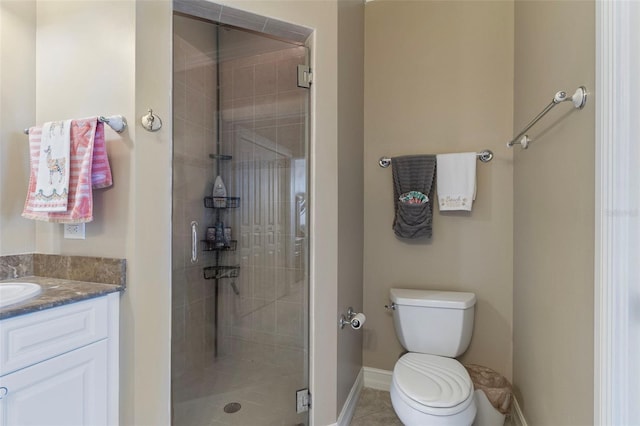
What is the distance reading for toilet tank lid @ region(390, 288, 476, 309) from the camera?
1.71m

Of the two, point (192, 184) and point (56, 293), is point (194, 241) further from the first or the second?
point (56, 293)

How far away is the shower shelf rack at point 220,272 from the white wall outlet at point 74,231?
71cm

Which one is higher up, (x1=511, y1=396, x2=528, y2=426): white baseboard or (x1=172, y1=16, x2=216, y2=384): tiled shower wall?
(x1=172, y1=16, x2=216, y2=384): tiled shower wall

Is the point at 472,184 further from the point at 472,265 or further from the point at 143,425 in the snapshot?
the point at 143,425

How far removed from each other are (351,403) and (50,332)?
5.10ft

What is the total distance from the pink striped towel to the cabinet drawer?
1.19 feet

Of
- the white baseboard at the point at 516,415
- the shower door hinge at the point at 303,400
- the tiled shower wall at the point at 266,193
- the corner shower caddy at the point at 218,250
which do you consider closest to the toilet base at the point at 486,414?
the white baseboard at the point at 516,415

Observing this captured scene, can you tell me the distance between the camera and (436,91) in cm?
197

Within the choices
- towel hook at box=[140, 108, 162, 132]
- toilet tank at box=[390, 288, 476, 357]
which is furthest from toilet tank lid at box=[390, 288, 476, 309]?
towel hook at box=[140, 108, 162, 132]

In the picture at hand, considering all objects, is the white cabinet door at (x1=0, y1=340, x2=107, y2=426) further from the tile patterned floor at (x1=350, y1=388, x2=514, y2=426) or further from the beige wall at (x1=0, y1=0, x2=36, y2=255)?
the tile patterned floor at (x1=350, y1=388, x2=514, y2=426)

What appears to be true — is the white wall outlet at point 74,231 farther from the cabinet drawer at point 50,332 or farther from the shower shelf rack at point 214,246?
the shower shelf rack at point 214,246

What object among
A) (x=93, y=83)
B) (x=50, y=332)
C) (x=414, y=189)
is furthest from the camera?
(x=414, y=189)

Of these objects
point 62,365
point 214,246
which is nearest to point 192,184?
point 214,246

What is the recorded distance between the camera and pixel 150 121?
1269 millimetres
